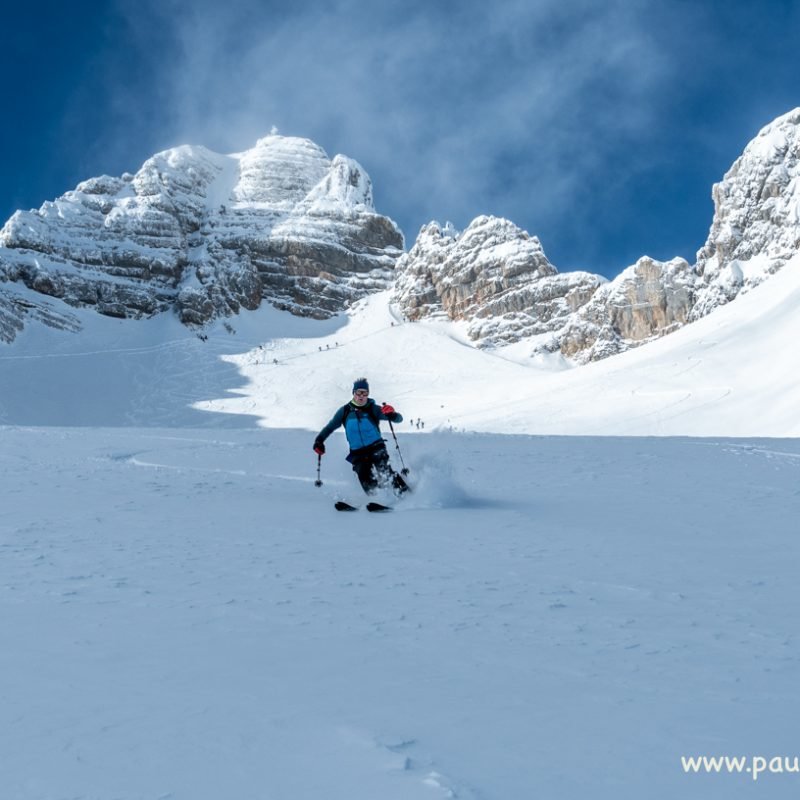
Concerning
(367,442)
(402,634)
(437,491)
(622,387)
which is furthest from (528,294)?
(402,634)

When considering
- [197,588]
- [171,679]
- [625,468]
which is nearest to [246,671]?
[171,679]

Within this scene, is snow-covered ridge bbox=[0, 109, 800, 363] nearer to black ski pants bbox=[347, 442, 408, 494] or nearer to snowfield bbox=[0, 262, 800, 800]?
black ski pants bbox=[347, 442, 408, 494]

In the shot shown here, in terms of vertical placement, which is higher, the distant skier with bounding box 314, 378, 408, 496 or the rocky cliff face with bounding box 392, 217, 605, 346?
the rocky cliff face with bounding box 392, 217, 605, 346

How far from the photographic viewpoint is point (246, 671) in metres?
3.50

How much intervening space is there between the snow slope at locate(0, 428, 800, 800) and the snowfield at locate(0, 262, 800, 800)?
0.02 meters

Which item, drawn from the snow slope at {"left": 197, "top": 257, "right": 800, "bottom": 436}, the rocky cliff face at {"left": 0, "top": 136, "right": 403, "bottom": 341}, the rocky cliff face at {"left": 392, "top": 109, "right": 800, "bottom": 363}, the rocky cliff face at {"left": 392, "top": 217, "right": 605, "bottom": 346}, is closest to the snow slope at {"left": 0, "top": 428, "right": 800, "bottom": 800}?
the snow slope at {"left": 197, "top": 257, "right": 800, "bottom": 436}

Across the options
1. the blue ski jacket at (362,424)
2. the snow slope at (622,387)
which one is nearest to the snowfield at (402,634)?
the blue ski jacket at (362,424)

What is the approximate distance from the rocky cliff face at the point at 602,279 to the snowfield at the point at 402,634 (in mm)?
89235

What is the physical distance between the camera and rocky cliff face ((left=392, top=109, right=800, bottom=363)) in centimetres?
9225

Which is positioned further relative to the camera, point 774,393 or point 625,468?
point 774,393

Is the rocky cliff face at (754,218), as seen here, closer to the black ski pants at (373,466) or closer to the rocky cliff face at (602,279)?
the rocky cliff face at (602,279)

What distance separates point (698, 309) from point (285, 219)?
296 ft

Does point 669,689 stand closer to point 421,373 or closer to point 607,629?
point 607,629

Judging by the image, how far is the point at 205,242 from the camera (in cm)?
14025
